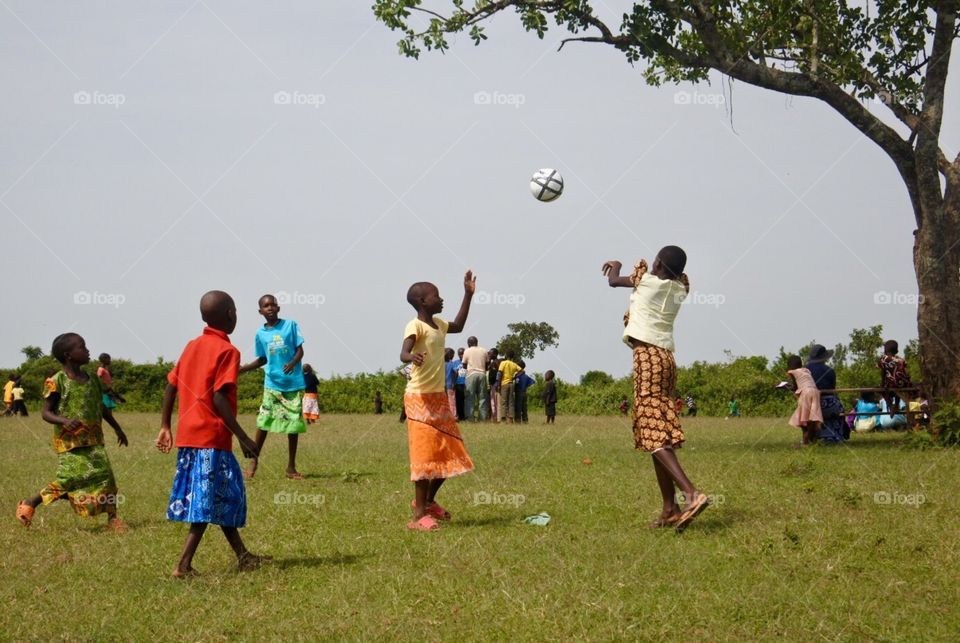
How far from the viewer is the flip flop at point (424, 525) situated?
8277 millimetres

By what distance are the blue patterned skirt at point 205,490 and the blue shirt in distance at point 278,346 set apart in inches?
197

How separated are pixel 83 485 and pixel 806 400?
39.4 ft

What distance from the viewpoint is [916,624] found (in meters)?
5.23

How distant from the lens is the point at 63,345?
8.84 m

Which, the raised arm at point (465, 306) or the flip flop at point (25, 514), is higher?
the raised arm at point (465, 306)

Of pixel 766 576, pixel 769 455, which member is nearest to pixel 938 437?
pixel 769 455

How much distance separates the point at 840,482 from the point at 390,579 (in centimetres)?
592

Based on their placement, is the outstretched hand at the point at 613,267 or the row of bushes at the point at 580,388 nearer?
the outstretched hand at the point at 613,267

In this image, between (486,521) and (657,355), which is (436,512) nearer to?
(486,521)

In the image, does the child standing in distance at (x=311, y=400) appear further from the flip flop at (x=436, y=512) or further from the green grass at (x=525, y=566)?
the flip flop at (x=436, y=512)

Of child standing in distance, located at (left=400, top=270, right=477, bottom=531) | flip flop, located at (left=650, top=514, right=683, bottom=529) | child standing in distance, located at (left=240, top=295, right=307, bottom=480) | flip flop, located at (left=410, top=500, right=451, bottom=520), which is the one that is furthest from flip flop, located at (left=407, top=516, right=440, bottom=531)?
child standing in distance, located at (left=240, top=295, right=307, bottom=480)

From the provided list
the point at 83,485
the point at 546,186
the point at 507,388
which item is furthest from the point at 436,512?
the point at 507,388

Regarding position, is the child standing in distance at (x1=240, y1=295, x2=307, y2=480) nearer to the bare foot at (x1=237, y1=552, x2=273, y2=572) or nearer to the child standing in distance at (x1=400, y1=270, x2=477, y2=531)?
the child standing in distance at (x1=400, y1=270, x2=477, y2=531)

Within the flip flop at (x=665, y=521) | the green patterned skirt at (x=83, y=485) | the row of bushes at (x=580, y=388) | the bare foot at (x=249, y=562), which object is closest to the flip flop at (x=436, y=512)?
the flip flop at (x=665, y=521)
